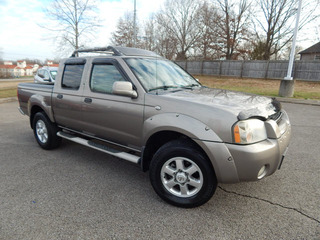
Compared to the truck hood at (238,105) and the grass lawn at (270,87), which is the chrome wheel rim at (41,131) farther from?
the grass lawn at (270,87)

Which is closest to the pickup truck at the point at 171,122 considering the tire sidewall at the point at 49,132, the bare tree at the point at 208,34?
the tire sidewall at the point at 49,132

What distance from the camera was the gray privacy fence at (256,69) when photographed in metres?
20.3

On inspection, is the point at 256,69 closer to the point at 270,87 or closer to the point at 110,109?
the point at 270,87

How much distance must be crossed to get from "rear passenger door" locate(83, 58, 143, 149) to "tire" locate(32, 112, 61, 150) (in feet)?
3.52

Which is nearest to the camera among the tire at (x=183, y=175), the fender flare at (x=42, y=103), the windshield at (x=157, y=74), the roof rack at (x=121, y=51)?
the tire at (x=183, y=175)

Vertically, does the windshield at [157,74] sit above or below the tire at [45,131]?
above

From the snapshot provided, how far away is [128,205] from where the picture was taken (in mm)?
2732

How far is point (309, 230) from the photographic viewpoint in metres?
2.31

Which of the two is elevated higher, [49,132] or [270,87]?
[270,87]

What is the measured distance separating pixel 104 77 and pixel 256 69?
23013mm

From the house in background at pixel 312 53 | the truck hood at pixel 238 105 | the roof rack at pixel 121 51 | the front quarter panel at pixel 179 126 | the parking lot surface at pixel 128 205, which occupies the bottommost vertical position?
the parking lot surface at pixel 128 205

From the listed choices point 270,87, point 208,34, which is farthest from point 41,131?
point 208,34

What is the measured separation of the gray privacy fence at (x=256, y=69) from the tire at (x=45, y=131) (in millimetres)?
22354

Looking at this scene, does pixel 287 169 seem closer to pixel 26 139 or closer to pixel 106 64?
pixel 106 64
